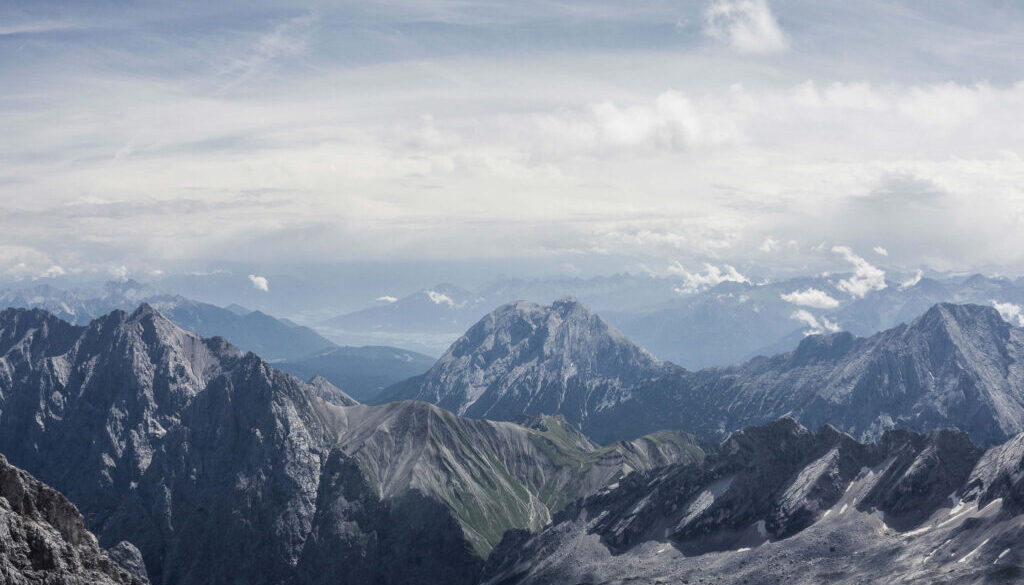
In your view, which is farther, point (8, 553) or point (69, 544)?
point (69, 544)

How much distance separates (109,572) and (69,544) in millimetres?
8353

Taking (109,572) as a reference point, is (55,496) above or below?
above

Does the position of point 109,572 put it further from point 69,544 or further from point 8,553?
point 8,553

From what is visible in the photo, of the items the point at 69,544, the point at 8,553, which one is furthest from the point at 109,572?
the point at 8,553

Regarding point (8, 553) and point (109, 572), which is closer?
point (8, 553)

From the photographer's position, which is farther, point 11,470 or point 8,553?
point 11,470

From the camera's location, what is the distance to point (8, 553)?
11900cm

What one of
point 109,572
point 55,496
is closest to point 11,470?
point 55,496

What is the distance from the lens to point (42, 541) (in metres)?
125

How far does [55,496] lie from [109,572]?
45.8ft

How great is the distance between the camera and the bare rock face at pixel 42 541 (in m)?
120

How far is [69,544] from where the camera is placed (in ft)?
426

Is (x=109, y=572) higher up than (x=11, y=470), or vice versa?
(x=11, y=470)

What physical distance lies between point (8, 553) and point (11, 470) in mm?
13597
